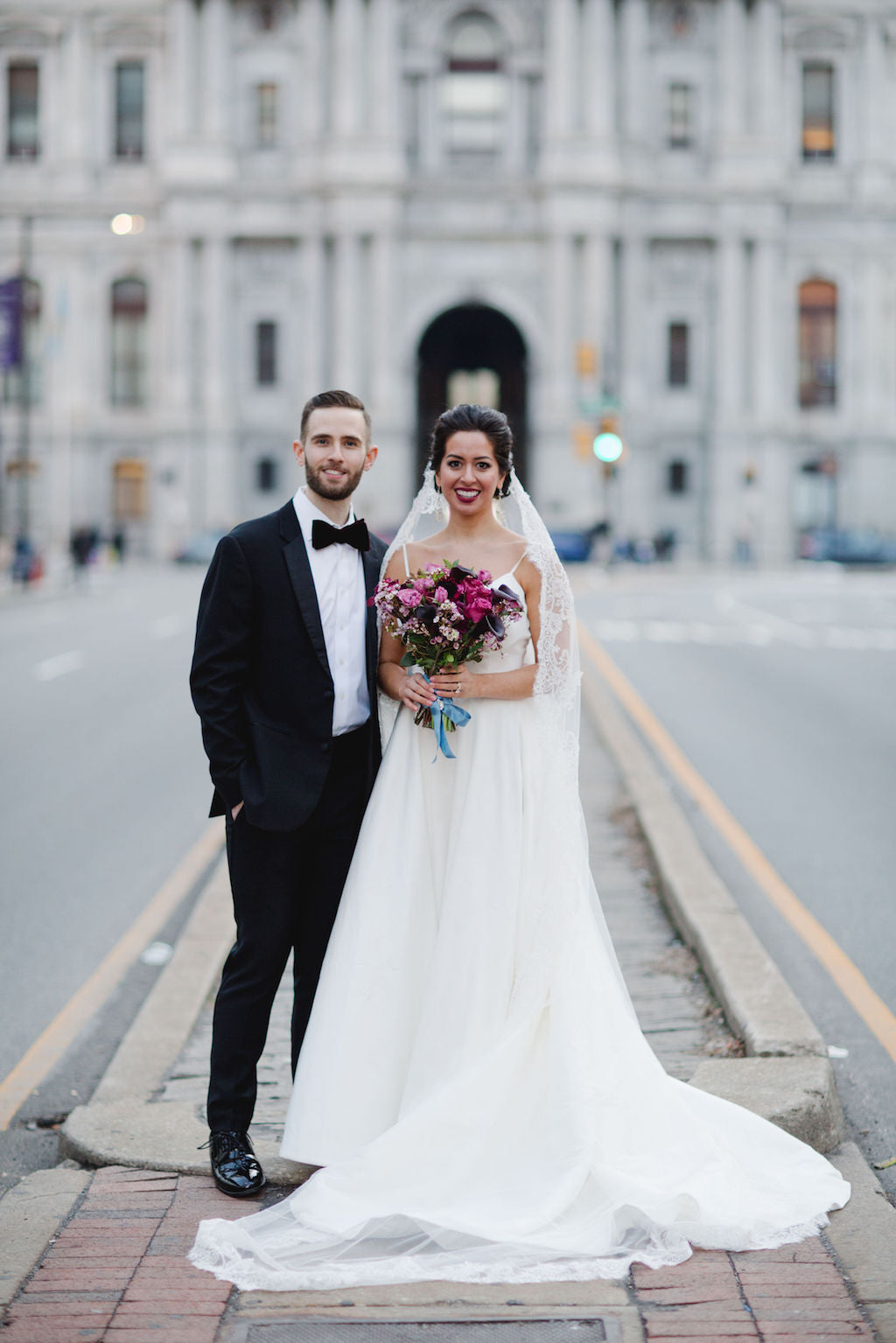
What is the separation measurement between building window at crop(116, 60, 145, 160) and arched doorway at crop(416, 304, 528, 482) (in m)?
13.3

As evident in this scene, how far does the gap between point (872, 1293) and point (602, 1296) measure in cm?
65

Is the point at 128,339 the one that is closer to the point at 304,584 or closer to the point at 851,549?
the point at 851,549

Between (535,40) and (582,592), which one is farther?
(535,40)

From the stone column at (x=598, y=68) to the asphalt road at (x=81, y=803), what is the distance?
3895 cm

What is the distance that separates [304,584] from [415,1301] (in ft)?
6.59

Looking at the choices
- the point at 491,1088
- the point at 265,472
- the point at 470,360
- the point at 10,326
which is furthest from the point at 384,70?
the point at 491,1088

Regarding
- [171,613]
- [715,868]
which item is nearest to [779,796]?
[715,868]

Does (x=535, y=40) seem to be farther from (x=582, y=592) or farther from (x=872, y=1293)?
(x=872, y=1293)

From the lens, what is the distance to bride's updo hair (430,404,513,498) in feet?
15.9

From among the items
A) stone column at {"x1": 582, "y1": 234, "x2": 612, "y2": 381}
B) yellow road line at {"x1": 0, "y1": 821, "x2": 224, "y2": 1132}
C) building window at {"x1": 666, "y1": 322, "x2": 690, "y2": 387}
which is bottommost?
yellow road line at {"x1": 0, "y1": 821, "x2": 224, "y2": 1132}

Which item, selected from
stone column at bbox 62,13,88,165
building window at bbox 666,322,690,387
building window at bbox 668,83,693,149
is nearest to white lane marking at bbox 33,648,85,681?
building window at bbox 666,322,690,387

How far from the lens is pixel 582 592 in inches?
1598

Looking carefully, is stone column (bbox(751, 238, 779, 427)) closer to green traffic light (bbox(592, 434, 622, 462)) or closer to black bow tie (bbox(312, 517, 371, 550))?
green traffic light (bbox(592, 434, 622, 462))

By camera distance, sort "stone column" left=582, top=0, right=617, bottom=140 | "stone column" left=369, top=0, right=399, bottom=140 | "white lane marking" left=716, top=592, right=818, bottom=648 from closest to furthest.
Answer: "white lane marking" left=716, top=592, right=818, bottom=648 → "stone column" left=369, top=0, right=399, bottom=140 → "stone column" left=582, top=0, right=617, bottom=140
